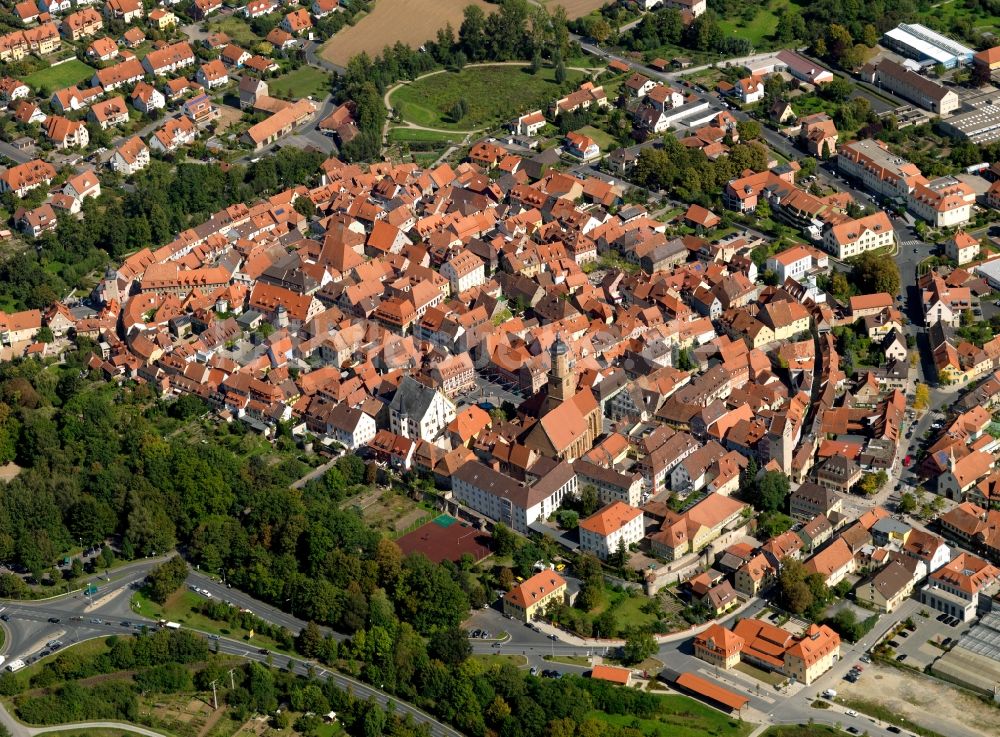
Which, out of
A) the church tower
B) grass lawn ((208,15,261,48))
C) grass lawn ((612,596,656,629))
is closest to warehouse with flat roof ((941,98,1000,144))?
the church tower

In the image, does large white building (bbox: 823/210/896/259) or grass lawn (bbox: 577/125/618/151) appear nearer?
large white building (bbox: 823/210/896/259)

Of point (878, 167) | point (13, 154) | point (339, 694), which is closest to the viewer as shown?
point (339, 694)

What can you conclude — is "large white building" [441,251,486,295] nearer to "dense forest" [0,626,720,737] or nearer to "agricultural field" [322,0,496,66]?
"dense forest" [0,626,720,737]

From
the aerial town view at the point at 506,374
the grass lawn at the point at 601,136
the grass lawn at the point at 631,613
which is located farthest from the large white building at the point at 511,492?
the grass lawn at the point at 601,136

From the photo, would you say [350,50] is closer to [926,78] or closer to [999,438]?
[926,78]

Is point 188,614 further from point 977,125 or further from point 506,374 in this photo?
point 977,125

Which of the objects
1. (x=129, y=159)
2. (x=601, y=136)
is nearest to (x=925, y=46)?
(x=601, y=136)
